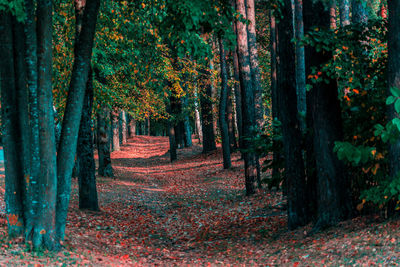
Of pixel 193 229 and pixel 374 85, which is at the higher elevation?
pixel 374 85

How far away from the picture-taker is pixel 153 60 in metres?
13.8

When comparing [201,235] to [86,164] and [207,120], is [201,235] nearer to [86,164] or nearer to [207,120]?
[86,164]

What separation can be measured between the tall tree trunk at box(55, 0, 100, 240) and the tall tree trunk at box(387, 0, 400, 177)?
494 centimetres

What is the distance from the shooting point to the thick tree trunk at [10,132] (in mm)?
6543

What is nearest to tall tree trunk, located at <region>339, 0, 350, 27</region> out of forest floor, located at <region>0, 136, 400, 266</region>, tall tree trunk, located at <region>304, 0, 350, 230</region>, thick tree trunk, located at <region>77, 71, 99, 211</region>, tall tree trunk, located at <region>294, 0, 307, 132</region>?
tall tree trunk, located at <region>294, 0, 307, 132</region>

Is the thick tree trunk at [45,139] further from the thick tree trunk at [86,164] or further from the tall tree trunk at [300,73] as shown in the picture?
the tall tree trunk at [300,73]

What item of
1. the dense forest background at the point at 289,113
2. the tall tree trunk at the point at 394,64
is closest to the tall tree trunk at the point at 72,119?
the dense forest background at the point at 289,113

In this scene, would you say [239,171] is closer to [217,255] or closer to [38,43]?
[217,255]

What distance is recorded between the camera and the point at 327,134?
721cm

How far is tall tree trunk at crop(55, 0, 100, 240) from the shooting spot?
698 centimetres

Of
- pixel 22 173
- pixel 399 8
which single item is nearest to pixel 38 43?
pixel 22 173

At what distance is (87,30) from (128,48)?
6.03m

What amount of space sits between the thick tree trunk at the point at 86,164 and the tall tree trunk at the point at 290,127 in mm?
5840

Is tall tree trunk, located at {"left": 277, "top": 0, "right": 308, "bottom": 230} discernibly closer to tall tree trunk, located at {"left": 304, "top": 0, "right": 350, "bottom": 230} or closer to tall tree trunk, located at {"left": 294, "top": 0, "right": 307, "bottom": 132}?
tall tree trunk, located at {"left": 304, "top": 0, "right": 350, "bottom": 230}
